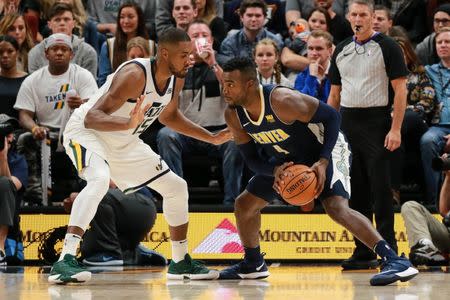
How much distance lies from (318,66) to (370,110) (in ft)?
5.11

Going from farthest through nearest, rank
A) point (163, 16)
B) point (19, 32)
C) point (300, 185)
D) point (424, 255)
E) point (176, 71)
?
point (163, 16)
point (19, 32)
point (424, 255)
point (176, 71)
point (300, 185)

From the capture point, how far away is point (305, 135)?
7.05 meters

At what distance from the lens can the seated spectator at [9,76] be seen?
400 inches

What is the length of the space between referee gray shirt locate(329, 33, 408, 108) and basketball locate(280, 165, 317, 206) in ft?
5.70

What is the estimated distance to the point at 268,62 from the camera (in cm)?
996

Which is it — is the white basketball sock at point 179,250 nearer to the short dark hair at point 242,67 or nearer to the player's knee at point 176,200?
the player's knee at point 176,200

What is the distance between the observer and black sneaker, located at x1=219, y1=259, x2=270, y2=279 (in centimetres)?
750

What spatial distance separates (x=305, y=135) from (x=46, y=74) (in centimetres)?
387

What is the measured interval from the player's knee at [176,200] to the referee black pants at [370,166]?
1603 mm

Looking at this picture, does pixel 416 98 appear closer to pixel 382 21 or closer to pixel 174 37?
pixel 382 21

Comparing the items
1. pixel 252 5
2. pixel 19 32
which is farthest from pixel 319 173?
pixel 19 32

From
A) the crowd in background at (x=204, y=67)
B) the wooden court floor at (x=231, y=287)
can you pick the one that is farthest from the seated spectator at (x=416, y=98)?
the wooden court floor at (x=231, y=287)

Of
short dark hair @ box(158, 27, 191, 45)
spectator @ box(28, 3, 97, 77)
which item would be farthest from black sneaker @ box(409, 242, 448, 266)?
spectator @ box(28, 3, 97, 77)

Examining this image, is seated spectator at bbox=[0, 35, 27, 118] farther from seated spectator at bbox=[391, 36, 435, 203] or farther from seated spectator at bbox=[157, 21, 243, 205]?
seated spectator at bbox=[391, 36, 435, 203]
